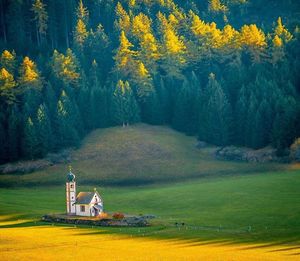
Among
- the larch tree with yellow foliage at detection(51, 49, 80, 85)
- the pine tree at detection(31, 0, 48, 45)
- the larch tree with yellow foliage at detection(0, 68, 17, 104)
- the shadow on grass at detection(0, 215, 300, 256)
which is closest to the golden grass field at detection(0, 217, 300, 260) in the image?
the shadow on grass at detection(0, 215, 300, 256)

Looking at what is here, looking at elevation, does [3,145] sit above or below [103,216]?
above

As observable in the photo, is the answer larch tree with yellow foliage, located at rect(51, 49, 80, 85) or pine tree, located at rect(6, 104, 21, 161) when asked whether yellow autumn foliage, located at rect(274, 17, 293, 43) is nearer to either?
larch tree with yellow foliage, located at rect(51, 49, 80, 85)

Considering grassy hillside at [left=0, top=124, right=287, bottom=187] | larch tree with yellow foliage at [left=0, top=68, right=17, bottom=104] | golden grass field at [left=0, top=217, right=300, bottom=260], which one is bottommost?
golden grass field at [left=0, top=217, right=300, bottom=260]

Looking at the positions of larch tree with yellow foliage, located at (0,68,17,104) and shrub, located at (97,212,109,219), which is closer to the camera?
shrub, located at (97,212,109,219)

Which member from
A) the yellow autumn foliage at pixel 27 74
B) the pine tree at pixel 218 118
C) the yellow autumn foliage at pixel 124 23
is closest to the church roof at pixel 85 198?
the pine tree at pixel 218 118

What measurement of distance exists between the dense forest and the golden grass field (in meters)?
65.5

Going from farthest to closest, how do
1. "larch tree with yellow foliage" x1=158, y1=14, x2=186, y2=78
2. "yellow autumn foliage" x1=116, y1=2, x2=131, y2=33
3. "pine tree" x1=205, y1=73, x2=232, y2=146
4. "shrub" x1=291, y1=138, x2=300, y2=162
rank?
"yellow autumn foliage" x1=116, y1=2, x2=131, y2=33 → "larch tree with yellow foliage" x1=158, y1=14, x2=186, y2=78 → "pine tree" x1=205, y1=73, x2=232, y2=146 → "shrub" x1=291, y1=138, x2=300, y2=162

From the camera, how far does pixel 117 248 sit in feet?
208

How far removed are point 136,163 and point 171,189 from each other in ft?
74.5

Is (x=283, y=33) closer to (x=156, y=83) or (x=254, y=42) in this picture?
(x=254, y=42)

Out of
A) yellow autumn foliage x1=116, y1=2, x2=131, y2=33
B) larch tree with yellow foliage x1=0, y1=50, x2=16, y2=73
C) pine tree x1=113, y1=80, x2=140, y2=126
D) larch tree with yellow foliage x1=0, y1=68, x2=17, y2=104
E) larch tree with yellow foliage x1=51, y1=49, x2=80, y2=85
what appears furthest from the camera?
yellow autumn foliage x1=116, y1=2, x2=131, y2=33

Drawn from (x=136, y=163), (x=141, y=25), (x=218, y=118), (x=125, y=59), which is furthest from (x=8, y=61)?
(x=218, y=118)

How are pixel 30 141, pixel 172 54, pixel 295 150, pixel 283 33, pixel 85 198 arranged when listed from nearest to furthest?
pixel 85 198 < pixel 295 150 < pixel 30 141 < pixel 283 33 < pixel 172 54

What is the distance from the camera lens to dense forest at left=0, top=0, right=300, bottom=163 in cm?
13838
